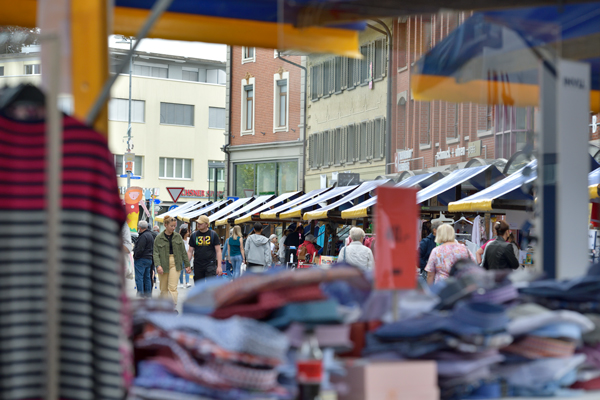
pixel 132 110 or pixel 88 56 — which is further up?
pixel 132 110

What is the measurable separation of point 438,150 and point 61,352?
17.5m

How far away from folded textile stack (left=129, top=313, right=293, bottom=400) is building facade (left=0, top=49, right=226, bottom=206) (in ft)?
173

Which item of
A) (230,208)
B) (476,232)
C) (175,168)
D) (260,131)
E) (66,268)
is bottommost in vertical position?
(476,232)

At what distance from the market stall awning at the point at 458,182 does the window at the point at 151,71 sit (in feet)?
155

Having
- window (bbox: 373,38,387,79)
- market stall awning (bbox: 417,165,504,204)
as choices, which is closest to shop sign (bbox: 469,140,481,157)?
market stall awning (bbox: 417,165,504,204)

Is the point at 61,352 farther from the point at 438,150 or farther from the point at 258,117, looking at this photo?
the point at 258,117

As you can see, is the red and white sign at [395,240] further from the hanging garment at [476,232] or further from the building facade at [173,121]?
the building facade at [173,121]

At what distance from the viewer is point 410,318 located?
2.45m

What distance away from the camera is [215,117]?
6038cm

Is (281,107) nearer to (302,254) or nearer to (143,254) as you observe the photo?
(302,254)

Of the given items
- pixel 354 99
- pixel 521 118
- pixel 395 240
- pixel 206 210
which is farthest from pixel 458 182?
pixel 206 210

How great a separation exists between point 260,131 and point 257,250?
2777cm

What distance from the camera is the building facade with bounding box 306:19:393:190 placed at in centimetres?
371

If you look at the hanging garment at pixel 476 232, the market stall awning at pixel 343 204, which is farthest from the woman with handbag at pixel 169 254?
the market stall awning at pixel 343 204
